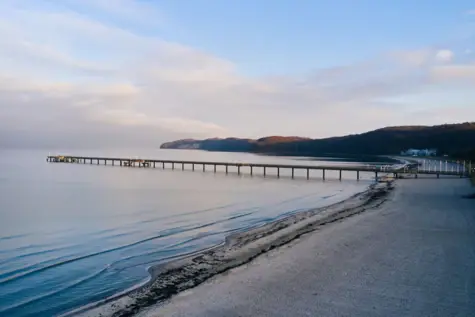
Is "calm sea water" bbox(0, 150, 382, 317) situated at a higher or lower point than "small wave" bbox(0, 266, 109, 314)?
lower

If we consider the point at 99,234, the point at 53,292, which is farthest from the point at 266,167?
the point at 53,292

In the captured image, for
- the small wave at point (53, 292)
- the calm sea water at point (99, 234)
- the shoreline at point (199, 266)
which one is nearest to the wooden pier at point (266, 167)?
the calm sea water at point (99, 234)

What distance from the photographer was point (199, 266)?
1112 centimetres

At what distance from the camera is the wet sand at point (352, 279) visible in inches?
288

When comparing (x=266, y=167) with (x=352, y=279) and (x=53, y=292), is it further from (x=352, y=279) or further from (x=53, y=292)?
(x=53, y=292)

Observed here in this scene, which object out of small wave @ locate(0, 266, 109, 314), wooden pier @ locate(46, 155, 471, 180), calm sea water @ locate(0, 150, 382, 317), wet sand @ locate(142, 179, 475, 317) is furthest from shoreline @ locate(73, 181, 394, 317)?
wooden pier @ locate(46, 155, 471, 180)

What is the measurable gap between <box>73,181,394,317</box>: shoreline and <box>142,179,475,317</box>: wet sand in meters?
0.47

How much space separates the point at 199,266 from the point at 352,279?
4027 millimetres

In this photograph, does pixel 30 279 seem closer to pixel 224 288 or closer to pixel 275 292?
pixel 224 288

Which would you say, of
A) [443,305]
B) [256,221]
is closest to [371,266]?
[443,305]

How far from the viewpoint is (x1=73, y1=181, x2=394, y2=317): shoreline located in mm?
8148

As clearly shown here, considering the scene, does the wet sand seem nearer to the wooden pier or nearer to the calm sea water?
the calm sea water

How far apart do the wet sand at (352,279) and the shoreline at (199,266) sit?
469mm

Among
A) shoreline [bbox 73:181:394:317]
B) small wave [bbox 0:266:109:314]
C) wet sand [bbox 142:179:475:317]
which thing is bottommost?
small wave [bbox 0:266:109:314]
